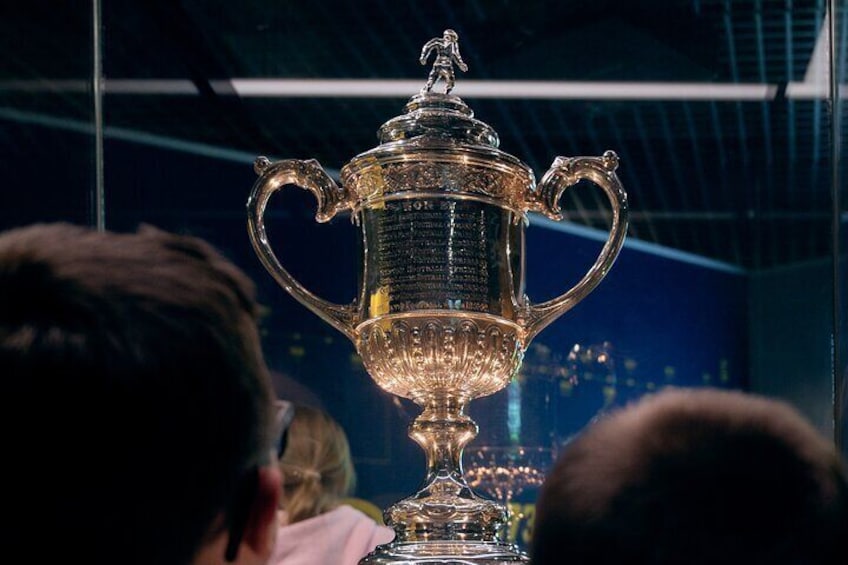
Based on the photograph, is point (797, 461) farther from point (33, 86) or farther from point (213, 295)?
point (33, 86)

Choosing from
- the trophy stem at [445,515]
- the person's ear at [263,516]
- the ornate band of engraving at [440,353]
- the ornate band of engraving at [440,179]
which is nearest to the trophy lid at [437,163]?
the ornate band of engraving at [440,179]

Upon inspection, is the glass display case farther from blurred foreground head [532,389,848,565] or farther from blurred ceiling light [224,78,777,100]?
blurred foreground head [532,389,848,565]

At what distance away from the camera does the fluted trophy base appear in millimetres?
1509

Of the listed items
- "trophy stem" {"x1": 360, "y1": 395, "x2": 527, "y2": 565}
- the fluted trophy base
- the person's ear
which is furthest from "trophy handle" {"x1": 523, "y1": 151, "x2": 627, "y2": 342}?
the person's ear

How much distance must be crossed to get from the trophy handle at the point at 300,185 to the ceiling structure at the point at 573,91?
0.58m

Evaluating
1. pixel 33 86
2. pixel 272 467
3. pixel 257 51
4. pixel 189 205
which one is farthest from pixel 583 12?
pixel 272 467

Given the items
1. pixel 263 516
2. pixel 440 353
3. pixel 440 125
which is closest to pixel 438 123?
pixel 440 125

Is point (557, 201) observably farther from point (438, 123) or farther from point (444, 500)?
point (444, 500)

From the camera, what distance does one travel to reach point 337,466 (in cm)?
218

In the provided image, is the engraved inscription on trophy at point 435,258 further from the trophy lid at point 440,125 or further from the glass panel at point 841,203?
the glass panel at point 841,203

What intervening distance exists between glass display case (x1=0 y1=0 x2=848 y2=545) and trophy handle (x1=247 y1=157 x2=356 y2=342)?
18.1 inches

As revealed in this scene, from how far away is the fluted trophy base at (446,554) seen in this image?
4.95 ft

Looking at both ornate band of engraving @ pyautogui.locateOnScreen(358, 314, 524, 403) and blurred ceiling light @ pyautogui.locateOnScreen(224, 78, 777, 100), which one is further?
blurred ceiling light @ pyautogui.locateOnScreen(224, 78, 777, 100)

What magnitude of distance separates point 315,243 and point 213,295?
157cm
